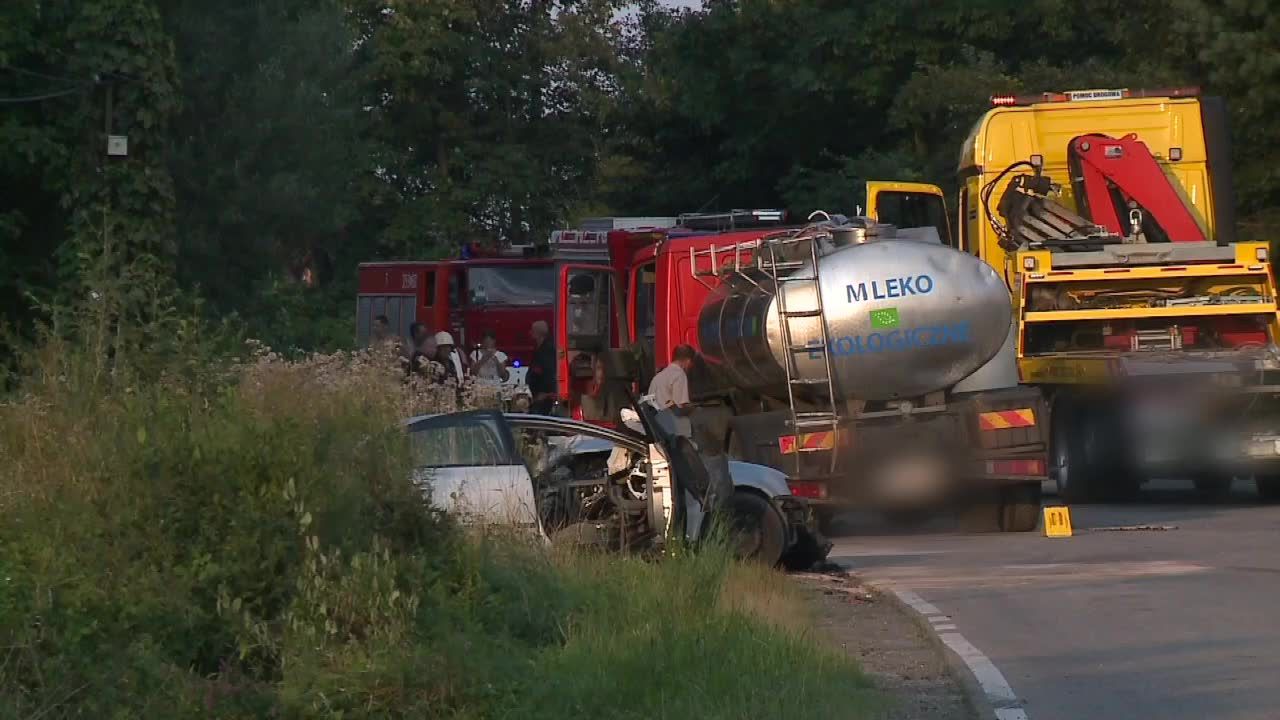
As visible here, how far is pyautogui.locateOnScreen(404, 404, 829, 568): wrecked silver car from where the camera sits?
12.2m

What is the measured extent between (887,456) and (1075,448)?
414 centimetres

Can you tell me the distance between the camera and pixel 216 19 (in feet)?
79.4

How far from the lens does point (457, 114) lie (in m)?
47.8

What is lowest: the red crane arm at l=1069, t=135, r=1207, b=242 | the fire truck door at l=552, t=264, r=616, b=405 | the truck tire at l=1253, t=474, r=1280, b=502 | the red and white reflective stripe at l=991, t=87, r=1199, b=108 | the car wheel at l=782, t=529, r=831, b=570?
the car wheel at l=782, t=529, r=831, b=570

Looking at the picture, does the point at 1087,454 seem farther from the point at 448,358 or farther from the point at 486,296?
the point at 486,296

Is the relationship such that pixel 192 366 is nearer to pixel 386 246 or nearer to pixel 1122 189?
pixel 1122 189

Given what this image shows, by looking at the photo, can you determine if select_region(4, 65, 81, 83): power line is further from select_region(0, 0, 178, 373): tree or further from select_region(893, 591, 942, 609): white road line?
select_region(893, 591, 942, 609): white road line

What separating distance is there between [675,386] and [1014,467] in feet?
10.5

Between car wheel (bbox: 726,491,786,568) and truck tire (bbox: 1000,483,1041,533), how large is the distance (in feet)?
14.1

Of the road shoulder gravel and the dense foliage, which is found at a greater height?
the dense foliage

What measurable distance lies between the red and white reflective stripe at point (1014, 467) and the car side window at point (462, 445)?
6090mm

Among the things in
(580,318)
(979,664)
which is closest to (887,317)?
(979,664)

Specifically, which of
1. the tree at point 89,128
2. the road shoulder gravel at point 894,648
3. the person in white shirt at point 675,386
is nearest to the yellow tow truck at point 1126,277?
the person in white shirt at point 675,386

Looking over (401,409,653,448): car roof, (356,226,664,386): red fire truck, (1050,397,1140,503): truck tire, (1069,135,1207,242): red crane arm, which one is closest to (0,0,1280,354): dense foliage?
(356,226,664,386): red fire truck
